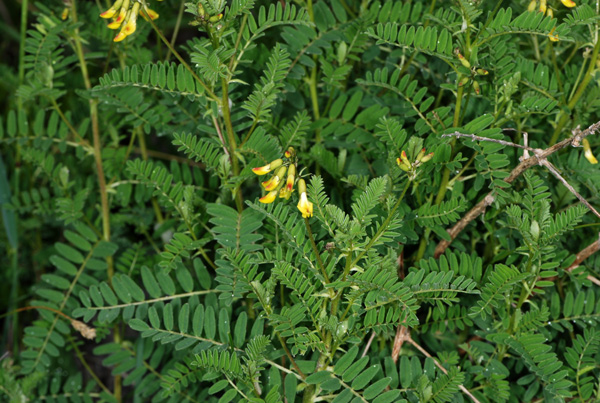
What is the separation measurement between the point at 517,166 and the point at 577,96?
22 centimetres

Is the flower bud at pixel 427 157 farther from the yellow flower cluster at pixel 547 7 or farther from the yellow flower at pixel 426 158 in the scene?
the yellow flower cluster at pixel 547 7

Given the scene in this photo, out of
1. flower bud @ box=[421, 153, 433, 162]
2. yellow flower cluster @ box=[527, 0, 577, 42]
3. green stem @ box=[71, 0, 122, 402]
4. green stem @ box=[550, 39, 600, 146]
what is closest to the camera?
flower bud @ box=[421, 153, 433, 162]

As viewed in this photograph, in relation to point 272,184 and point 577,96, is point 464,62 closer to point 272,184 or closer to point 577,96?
point 577,96

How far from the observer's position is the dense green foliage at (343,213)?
1.23 metres

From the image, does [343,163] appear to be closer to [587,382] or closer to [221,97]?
[221,97]

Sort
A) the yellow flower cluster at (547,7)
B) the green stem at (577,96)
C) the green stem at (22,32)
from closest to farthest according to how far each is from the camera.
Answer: the yellow flower cluster at (547,7) < the green stem at (577,96) < the green stem at (22,32)

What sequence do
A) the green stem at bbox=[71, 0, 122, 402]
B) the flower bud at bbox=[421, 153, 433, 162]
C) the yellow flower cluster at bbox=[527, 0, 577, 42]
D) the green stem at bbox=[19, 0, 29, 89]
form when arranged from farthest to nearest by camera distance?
the green stem at bbox=[19, 0, 29, 89]
the green stem at bbox=[71, 0, 122, 402]
the yellow flower cluster at bbox=[527, 0, 577, 42]
the flower bud at bbox=[421, 153, 433, 162]

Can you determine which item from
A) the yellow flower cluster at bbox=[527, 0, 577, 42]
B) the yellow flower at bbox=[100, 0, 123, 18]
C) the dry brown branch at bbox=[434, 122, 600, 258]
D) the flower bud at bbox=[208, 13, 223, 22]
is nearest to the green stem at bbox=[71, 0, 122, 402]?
the yellow flower at bbox=[100, 0, 123, 18]

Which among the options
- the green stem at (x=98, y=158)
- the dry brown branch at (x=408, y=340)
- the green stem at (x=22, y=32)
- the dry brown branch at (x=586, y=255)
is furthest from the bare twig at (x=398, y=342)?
the green stem at (x=22, y=32)

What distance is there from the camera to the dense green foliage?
4.04ft

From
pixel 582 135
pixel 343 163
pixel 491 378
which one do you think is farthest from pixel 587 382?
pixel 343 163

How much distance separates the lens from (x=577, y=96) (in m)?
1.39

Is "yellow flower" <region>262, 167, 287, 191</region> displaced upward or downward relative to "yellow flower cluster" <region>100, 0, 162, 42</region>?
downward

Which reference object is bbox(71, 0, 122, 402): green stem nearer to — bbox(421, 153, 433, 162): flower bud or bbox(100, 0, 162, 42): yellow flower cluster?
bbox(100, 0, 162, 42): yellow flower cluster
